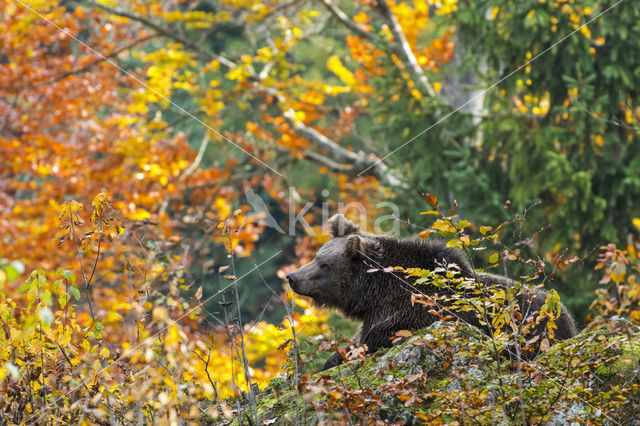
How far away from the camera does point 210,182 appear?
1536 centimetres

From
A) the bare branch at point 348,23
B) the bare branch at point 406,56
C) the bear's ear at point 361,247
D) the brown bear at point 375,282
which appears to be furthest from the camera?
the bare branch at point 348,23

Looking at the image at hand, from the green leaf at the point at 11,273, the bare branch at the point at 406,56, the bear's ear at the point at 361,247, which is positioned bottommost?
the bear's ear at the point at 361,247

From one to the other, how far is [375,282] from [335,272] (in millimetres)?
375

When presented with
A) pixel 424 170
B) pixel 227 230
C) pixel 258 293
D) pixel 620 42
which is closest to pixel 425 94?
pixel 424 170

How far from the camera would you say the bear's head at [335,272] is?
17.5ft

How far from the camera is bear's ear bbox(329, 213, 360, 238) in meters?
5.68

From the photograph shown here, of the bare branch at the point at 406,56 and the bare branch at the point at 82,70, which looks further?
the bare branch at the point at 82,70

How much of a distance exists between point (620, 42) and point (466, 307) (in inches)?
263

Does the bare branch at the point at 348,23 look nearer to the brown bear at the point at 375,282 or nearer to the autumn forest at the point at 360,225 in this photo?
the autumn forest at the point at 360,225

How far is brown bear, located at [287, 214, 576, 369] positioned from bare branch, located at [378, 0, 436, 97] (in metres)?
5.92

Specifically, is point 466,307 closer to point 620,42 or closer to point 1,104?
point 620,42

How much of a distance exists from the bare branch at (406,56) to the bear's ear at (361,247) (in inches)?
233

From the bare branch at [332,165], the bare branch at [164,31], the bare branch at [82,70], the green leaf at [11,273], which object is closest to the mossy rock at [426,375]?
the green leaf at [11,273]

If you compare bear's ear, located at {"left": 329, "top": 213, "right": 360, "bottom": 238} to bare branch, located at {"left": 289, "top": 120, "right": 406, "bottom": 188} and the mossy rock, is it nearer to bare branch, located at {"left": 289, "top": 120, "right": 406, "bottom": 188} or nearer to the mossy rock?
the mossy rock
